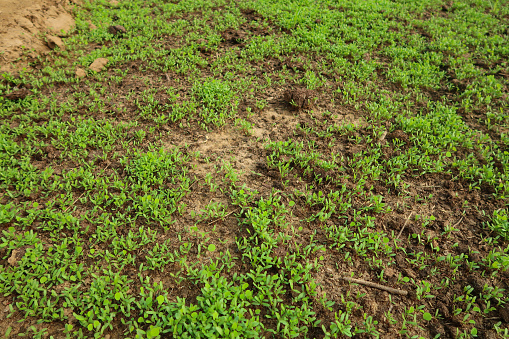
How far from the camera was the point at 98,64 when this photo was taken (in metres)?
5.67

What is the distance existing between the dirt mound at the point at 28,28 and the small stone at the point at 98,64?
1.20 metres

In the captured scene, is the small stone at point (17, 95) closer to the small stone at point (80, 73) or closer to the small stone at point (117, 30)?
the small stone at point (80, 73)

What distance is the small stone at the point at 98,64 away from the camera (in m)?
5.57

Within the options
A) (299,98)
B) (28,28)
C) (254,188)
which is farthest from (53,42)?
(254,188)

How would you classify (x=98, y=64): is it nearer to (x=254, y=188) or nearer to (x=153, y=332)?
(x=254, y=188)

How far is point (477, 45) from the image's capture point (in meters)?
6.65

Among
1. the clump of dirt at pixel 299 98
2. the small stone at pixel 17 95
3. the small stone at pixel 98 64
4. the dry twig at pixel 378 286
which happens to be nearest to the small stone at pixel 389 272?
the dry twig at pixel 378 286

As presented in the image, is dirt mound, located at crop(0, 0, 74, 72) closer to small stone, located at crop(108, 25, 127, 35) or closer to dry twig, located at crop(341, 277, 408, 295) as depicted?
small stone, located at crop(108, 25, 127, 35)

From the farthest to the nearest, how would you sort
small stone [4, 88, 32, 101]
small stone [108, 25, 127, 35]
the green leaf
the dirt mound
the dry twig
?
1. small stone [108, 25, 127, 35]
2. the dirt mound
3. small stone [4, 88, 32, 101]
4. the dry twig
5. the green leaf

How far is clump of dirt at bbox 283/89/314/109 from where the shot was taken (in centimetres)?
488

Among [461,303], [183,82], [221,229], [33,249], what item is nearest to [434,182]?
[461,303]

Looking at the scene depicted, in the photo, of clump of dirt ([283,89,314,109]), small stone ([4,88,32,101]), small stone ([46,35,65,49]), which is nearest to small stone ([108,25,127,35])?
small stone ([46,35,65,49])

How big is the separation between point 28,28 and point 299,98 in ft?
19.7

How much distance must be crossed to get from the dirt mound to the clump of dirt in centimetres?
513
